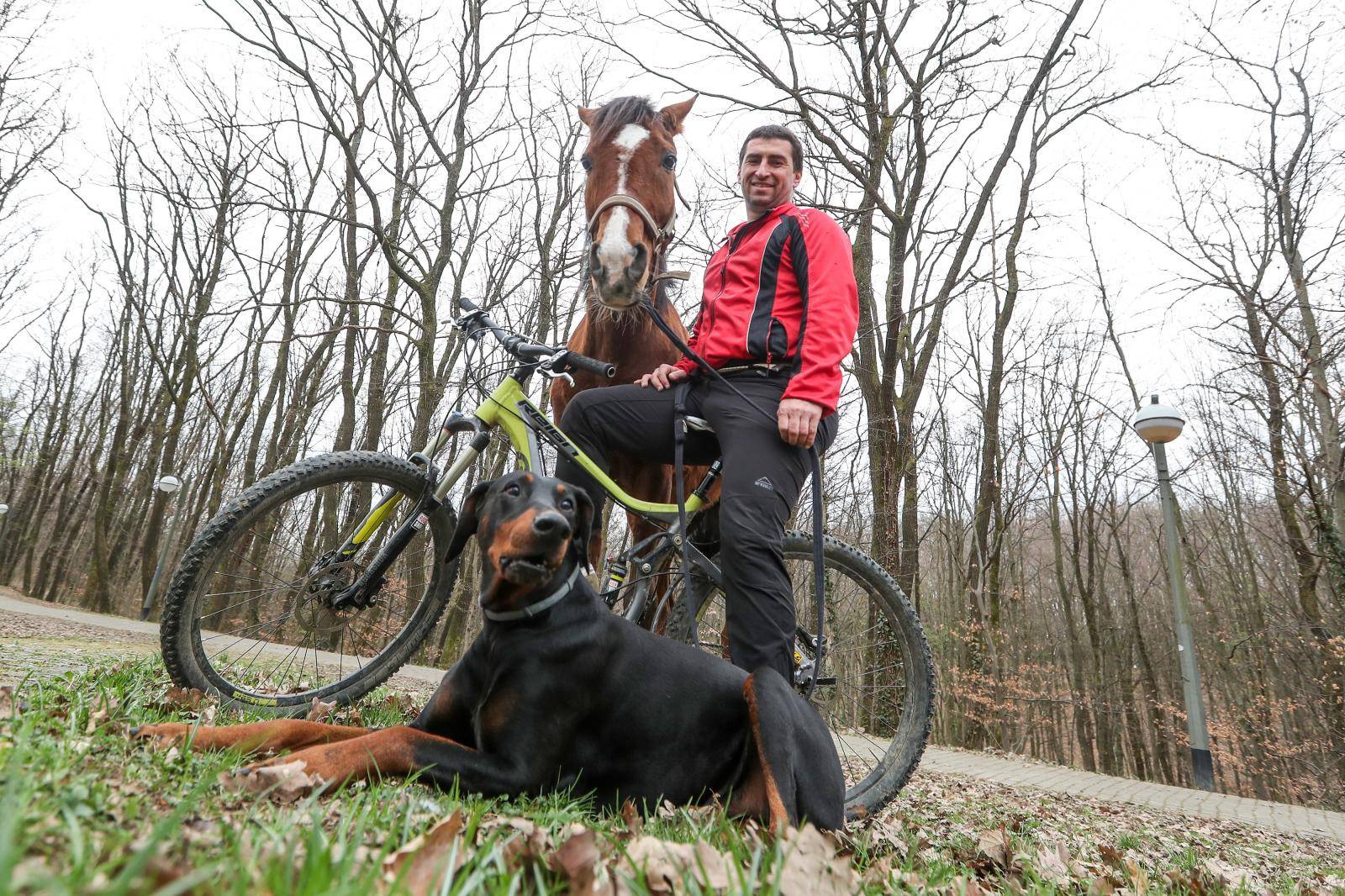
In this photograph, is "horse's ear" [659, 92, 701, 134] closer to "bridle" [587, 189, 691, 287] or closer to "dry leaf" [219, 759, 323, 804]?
"bridle" [587, 189, 691, 287]

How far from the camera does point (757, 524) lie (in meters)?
3.03

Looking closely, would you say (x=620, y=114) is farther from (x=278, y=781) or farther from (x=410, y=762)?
(x=278, y=781)

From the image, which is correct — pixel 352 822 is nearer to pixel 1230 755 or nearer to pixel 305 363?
pixel 305 363

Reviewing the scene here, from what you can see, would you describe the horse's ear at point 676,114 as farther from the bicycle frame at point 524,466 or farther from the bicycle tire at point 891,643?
the bicycle tire at point 891,643

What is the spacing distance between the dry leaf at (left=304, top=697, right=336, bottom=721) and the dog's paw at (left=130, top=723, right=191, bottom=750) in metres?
0.93

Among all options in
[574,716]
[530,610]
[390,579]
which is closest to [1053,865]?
[574,716]

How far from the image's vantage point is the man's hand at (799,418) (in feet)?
10.2

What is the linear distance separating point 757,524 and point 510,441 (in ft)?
4.14

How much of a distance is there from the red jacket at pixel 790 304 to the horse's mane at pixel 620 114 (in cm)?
104

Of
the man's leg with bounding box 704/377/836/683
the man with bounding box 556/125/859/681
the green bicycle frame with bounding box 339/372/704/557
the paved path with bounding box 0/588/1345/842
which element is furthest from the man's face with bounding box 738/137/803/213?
the paved path with bounding box 0/588/1345/842

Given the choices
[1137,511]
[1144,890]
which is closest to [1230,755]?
[1137,511]

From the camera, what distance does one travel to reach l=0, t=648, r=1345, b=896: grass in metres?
0.92

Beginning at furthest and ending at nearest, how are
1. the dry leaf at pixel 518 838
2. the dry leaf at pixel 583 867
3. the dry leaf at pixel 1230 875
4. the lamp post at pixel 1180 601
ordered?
1. the lamp post at pixel 1180 601
2. the dry leaf at pixel 1230 875
3. the dry leaf at pixel 518 838
4. the dry leaf at pixel 583 867

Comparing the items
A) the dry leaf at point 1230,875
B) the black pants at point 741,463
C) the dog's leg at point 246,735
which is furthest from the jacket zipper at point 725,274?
the dry leaf at point 1230,875
